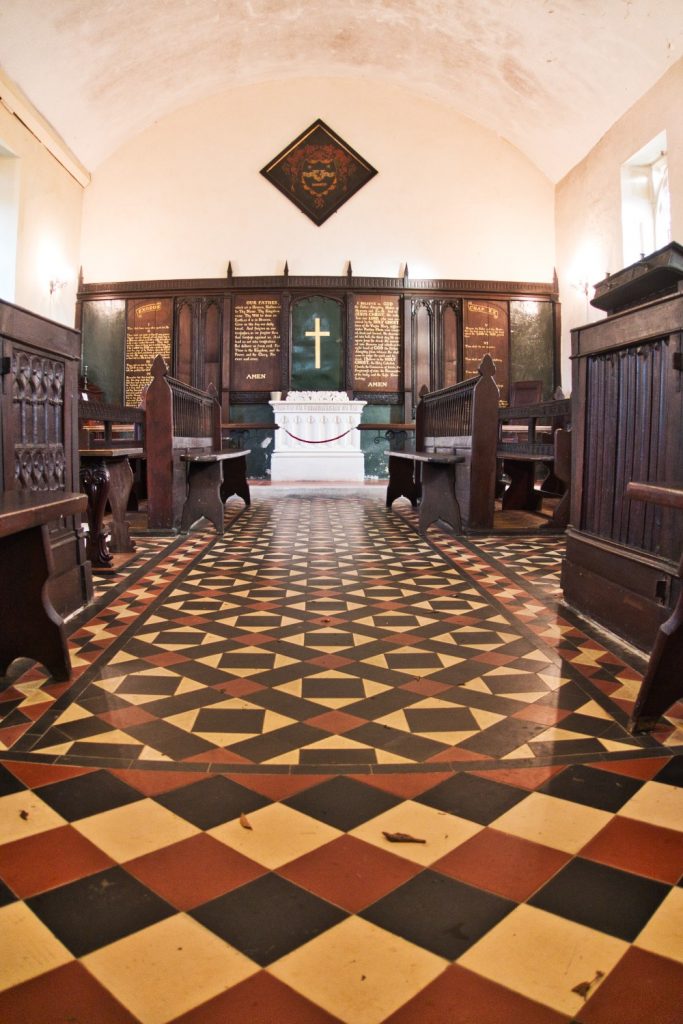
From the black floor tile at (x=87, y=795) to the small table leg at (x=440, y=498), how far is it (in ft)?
13.6

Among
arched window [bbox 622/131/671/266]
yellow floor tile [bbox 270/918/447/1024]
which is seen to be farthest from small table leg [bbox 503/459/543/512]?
yellow floor tile [bbox 270/918/447/1024]

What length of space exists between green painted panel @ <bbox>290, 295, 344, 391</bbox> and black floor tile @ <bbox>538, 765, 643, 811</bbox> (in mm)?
10954

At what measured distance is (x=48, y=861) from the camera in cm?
123

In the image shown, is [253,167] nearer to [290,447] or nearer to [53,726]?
[290,447]

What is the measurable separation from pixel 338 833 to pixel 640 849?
0.57 m

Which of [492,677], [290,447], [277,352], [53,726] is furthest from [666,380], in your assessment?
[277,352]

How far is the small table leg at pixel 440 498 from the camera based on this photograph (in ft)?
17.8

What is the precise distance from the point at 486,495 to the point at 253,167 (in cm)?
958

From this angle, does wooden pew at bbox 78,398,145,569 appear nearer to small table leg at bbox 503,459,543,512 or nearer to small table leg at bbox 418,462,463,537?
small table leg at bbox 418,462,463,537

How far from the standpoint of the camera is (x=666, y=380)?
244 centimetres

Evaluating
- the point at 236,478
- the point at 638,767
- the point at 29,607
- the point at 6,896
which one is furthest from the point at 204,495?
the point at 6,896

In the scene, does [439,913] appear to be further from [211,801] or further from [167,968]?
[211,801]

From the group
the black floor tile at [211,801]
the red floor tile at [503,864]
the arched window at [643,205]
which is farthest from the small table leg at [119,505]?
the arched window at [643,205]

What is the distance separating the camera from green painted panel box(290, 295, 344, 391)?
477 inches
